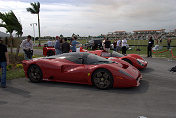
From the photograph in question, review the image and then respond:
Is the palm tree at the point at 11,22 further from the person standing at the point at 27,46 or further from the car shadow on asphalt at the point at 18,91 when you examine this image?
the car shadow on asphalt at the point at 18,91

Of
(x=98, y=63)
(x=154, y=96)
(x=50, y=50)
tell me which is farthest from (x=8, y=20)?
(x=154, y=96)

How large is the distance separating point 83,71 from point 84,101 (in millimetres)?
1348

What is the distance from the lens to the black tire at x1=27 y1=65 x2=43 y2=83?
251 inches

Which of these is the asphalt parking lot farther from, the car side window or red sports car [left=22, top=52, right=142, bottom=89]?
the car side window

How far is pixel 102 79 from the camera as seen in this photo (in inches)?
214

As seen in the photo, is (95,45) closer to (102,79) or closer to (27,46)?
(27,46)

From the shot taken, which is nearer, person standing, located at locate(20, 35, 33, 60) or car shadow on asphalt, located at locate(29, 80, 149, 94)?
car shadow on asphalt, located at locate(29, 80, 149, 94)

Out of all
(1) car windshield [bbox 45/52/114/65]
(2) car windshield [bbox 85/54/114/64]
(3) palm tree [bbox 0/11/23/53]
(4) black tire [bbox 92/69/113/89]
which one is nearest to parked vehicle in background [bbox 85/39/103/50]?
(3) palm tree [bbox 0/11/23/53]

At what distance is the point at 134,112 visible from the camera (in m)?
3.79

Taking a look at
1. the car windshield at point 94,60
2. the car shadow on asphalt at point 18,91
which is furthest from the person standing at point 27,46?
the car windshield at point 94,60

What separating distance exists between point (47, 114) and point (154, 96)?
284 centimetres

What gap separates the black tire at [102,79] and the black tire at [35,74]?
6.73 feet

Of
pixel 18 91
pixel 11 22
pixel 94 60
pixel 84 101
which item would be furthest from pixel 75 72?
pixel 11 22

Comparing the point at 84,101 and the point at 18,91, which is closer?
the point at 84,101
